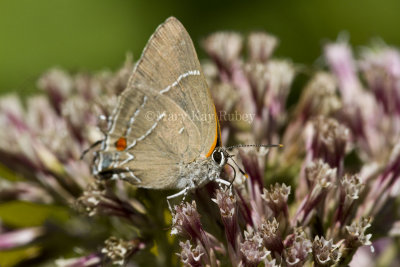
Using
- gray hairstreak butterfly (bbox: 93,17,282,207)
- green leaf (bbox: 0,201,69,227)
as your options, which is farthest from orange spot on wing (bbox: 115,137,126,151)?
green leaf (bbox: 0,201,69,227)

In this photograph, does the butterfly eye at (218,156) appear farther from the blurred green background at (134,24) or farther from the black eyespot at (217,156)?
the blurred green background at (134,24)

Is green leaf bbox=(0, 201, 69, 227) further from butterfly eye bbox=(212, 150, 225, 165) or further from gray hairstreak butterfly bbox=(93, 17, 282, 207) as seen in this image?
butterfly eye bbox=(212, 150, 225, 165)

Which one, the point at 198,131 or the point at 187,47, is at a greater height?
the point at 187,47

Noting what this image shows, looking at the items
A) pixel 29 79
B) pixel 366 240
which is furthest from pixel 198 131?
pixel 29 79

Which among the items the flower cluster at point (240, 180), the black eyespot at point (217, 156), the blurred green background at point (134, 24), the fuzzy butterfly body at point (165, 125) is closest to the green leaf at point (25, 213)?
the flower cluster at point (240, 180)

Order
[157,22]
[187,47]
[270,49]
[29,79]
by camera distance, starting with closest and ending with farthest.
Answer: [187,47]
[270,49]
[29,79]
[157,22]

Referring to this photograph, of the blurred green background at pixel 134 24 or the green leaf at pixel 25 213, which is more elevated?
the blurred green background at pixel 134 24

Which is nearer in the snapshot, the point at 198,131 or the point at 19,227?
the point at 198,131

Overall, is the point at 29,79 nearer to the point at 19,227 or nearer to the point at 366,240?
the point at 19,227
